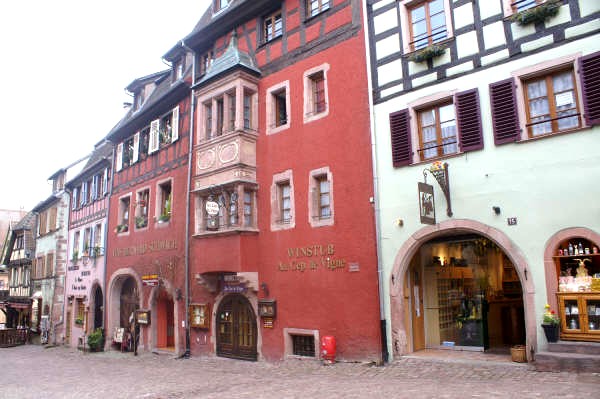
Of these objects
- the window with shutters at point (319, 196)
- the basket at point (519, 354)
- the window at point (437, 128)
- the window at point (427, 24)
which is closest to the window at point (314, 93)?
the window with shutters at point (319, 196)

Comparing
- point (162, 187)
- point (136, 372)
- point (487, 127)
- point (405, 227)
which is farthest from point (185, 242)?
point (487, 127)

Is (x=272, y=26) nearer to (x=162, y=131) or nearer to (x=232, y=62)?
(x=232, y=62)

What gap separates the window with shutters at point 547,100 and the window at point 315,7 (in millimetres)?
5653

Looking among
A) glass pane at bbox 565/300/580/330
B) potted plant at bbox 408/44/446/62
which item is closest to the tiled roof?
potted plant at bbox 408/44/446/62

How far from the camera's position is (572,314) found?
8.97 meters

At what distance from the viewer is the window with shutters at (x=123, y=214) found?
21.7 metres

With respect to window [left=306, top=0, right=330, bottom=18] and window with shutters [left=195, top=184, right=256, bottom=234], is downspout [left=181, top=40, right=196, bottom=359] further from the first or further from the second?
window [left=306, top=0, right=330, bottom=18]

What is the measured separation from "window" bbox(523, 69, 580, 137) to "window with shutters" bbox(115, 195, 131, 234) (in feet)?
55.2

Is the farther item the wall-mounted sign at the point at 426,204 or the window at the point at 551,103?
the wall-mounted sign at the point at 426,204

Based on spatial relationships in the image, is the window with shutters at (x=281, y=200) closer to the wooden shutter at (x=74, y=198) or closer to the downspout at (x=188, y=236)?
the downspout at (x=188, y=236)

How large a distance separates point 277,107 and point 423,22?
5.11m

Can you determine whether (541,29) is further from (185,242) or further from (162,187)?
(162,187)

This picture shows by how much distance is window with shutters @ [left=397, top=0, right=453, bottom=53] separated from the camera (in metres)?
11.1

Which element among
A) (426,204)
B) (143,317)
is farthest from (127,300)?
(426,204)
